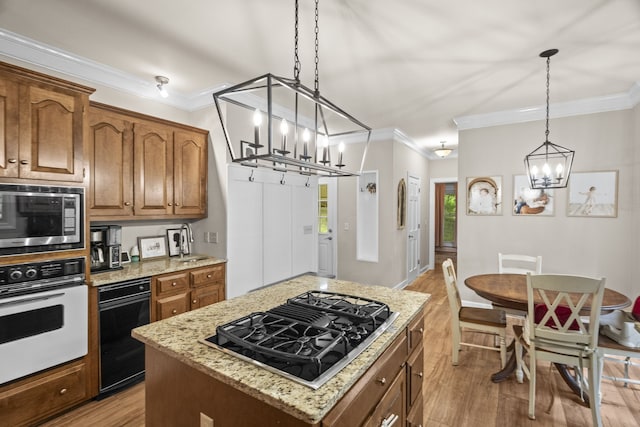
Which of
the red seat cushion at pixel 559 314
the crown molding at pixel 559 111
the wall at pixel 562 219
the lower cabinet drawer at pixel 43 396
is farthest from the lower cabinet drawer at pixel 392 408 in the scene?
the crown molding at pixel 559 111

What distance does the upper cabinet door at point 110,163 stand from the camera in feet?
8.52

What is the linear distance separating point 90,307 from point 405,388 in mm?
2274

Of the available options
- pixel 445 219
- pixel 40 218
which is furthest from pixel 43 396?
pixel 445 219

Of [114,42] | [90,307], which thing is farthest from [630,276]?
[114,42]

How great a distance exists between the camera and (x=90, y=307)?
229cm

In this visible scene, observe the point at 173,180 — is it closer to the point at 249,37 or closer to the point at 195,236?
the point at 195,236

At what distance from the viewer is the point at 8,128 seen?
1934mm

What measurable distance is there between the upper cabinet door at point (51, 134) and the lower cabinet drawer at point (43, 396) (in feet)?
4.48

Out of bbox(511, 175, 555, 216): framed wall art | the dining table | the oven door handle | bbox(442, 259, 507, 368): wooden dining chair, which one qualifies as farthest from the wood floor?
bbox(511, 175, 555, 216): framed wall art

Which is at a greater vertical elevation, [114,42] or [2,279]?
[114,42]

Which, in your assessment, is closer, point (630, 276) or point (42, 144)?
point (42, 144)

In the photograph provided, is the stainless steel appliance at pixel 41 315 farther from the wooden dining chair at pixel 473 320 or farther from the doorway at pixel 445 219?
the doorway at pixel 445 219

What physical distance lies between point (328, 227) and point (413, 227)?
176cm

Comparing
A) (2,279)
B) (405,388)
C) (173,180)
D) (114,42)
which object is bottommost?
(405,388)
